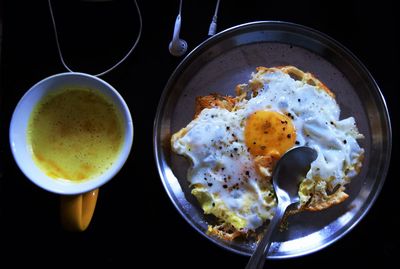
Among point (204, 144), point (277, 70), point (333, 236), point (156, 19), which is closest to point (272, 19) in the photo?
point (277, 70)

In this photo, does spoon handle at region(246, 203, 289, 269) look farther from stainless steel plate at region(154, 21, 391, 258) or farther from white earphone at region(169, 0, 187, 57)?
white earphone at region(169, 0, 187, 57)

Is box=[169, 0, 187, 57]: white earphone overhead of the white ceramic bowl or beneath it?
overhead

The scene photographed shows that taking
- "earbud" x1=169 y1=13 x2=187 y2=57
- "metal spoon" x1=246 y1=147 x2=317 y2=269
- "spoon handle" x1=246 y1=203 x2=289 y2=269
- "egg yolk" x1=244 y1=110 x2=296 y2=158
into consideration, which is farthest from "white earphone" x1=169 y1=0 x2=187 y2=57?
"spoon handle" x1=246 y1=203 x2=289 y2=269

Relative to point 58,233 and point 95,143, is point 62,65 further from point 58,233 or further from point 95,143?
point 58,233

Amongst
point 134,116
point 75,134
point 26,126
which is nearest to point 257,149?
point 134,116

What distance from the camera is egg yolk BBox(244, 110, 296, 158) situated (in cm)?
150

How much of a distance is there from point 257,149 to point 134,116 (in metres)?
0.41

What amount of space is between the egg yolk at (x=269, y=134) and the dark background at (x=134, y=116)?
12.6 inches

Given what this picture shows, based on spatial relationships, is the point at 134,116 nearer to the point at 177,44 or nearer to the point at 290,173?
the point at 177,44

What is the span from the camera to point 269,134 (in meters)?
1.50

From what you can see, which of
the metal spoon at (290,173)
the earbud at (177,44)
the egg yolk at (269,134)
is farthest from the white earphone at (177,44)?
the metal spoon at (290,173)

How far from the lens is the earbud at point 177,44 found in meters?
1.54

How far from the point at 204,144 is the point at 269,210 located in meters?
0.28

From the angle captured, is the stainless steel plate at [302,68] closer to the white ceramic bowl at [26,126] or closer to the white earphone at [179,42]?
the white earphone at [179,42]
